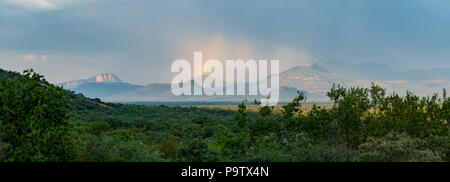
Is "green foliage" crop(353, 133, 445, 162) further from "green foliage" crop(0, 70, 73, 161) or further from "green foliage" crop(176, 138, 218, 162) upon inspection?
"green foliage" crop(0, 70, 73, 161)

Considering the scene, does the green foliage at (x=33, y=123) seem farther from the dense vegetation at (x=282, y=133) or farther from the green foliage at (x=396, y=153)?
the green foliage at (x=396, y=153)

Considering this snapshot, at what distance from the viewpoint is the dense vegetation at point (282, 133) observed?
19125 mm

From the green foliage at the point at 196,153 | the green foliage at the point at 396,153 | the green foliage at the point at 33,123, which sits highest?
the green foliage at the point at 33,123

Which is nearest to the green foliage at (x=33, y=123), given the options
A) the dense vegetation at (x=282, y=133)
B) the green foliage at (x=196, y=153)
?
the dense vegetation at (x=282, y=133)

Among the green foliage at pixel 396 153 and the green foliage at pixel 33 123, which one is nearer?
the green foliage at pixel 33 123

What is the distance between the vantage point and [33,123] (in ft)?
61.6

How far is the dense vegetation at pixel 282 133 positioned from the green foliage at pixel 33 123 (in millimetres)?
43

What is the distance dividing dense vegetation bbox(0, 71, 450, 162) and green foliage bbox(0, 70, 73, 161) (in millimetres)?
43

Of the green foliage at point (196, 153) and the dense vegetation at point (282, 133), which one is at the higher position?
the dense vegetation at point (282, 133)

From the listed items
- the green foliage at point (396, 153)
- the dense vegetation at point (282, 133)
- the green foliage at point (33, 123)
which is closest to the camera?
the green foliage at point (33, 123)

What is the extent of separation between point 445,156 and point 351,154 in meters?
4.94

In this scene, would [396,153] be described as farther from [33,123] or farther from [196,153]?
[33,123]
